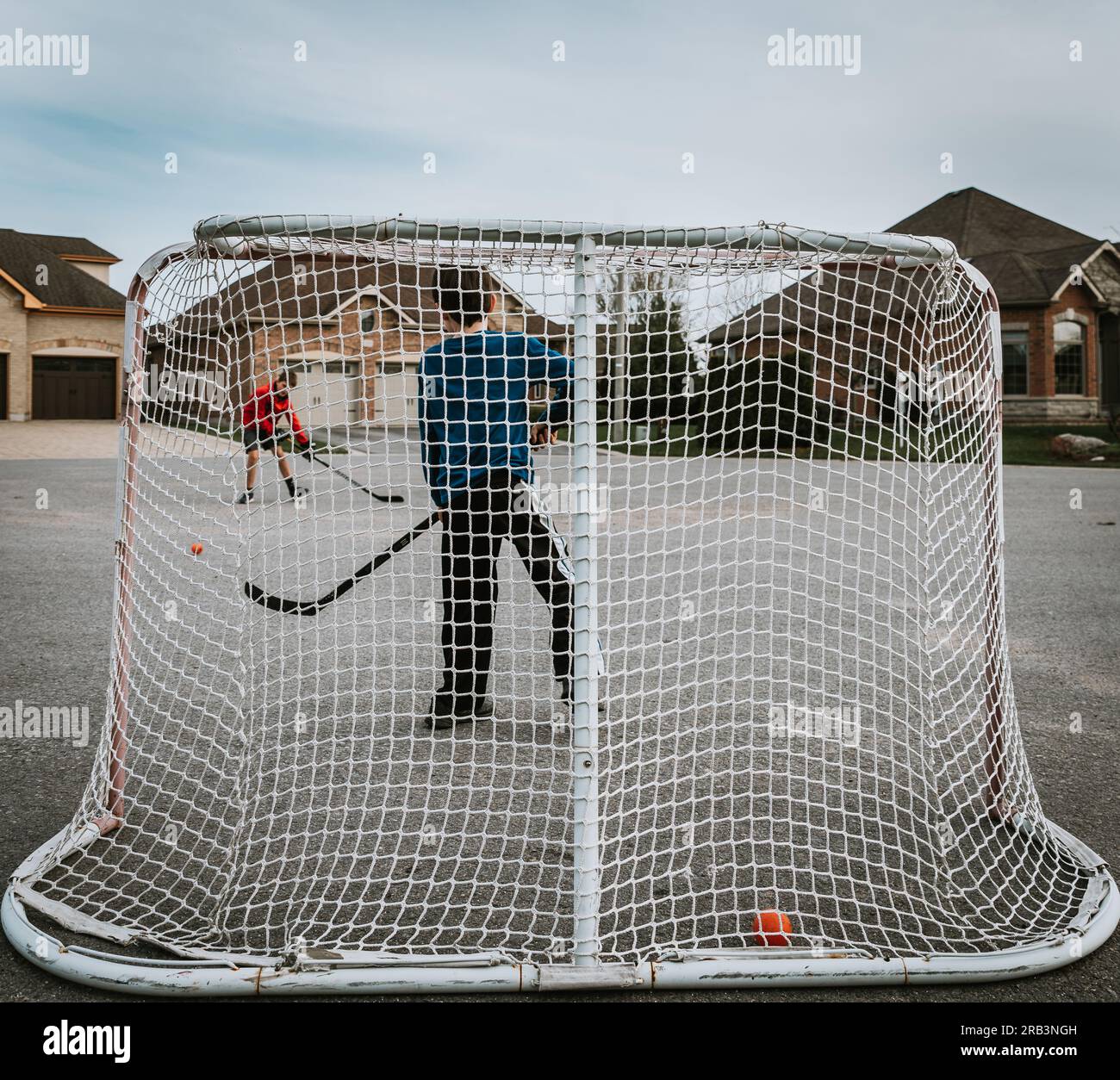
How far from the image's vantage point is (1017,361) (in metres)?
35.0

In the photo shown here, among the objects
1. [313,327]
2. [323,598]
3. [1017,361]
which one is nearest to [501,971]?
[323,598]

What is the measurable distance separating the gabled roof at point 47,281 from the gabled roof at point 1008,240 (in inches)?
1289

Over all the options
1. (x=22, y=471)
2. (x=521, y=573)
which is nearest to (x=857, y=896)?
(x=521, y=573)

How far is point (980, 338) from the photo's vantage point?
347 centimetres

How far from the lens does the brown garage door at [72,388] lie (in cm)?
3909

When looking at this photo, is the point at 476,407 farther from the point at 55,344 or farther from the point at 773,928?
the point at 55,344

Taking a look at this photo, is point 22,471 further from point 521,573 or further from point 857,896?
point 857,896

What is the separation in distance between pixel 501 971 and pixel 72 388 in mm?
42345

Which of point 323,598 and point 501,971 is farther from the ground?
point 323,598

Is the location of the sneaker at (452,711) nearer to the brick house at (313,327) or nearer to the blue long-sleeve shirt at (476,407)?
the blue long-sleeve shirt at (476,407)

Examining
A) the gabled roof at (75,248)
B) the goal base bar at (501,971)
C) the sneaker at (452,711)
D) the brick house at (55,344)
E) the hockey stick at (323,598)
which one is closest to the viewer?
the goal base bar at (501,971)

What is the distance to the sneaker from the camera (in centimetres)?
412

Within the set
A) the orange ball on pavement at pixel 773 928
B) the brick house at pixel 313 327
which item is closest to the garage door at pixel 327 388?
the brick house at pixel 313 327
